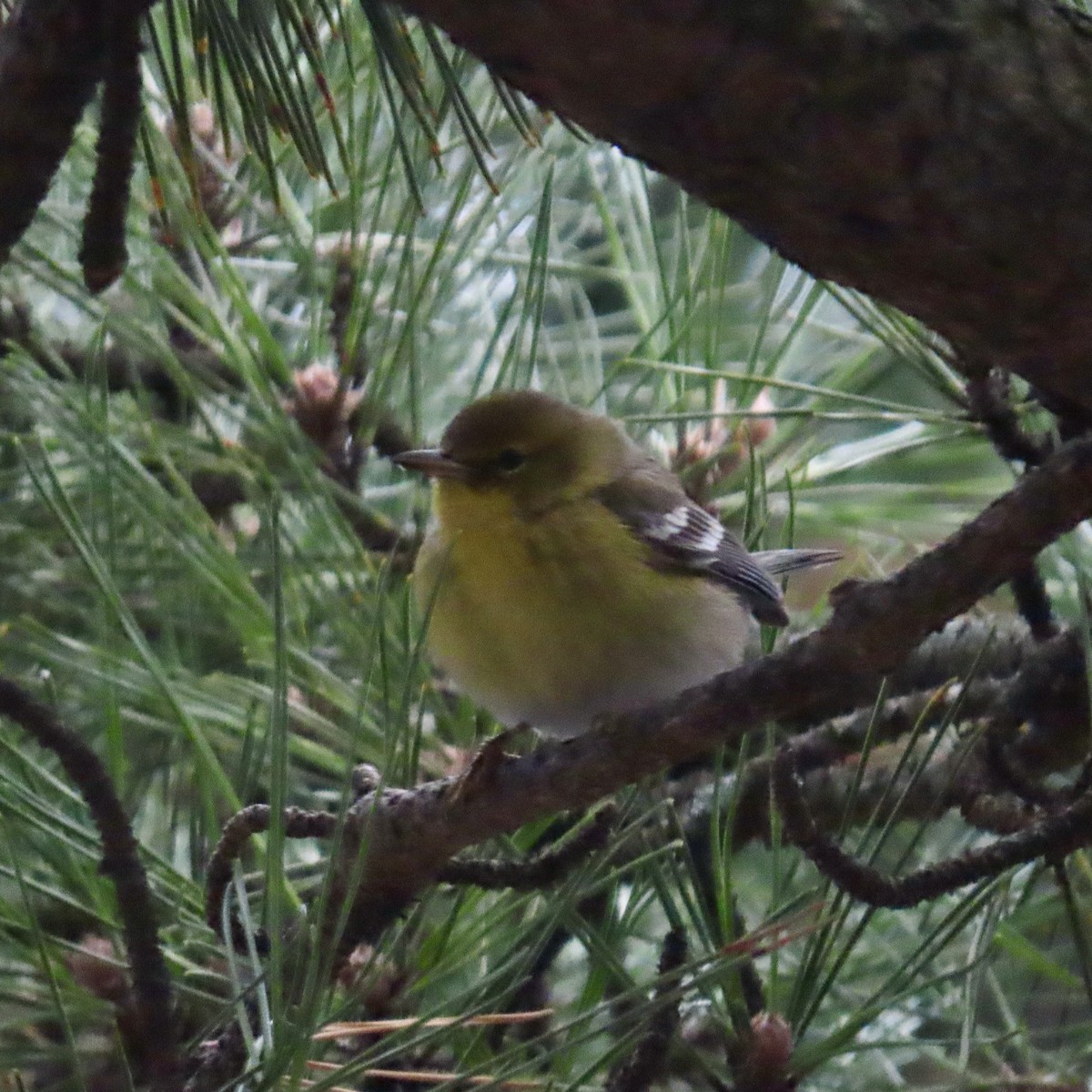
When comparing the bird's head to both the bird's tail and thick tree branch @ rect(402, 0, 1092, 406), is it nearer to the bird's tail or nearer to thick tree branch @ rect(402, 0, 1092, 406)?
the bird's tail

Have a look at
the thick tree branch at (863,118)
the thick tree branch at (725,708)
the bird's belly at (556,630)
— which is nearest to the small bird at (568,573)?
the bird's belly at (556,630)

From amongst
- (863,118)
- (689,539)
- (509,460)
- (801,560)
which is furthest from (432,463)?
(863,118)

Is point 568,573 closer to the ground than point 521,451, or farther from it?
closer to the ground

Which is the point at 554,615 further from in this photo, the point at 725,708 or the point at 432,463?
the point at 725,708

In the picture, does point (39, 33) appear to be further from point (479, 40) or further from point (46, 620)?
point (46, 620)

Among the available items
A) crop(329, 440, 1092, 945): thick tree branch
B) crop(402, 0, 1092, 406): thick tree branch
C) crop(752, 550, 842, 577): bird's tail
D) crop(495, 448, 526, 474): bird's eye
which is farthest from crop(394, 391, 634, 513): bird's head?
crop(402, 0, 1092, 406): thick tree branch

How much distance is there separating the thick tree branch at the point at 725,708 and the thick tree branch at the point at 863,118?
14cm

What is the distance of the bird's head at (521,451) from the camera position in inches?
75.1

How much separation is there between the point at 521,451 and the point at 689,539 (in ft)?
0.79

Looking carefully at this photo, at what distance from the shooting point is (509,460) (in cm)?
197

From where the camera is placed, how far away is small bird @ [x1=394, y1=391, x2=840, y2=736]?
1.72 metres

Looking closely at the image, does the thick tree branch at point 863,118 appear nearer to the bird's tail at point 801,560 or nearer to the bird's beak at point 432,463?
the bird's beak at point 432,463

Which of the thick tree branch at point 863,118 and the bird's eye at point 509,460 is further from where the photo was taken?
the bird's eye at point 509,460

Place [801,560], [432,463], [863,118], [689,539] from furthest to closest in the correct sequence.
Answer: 1. [801,560]
2. [689,539]
3. [432,463]
4. [863,118]
